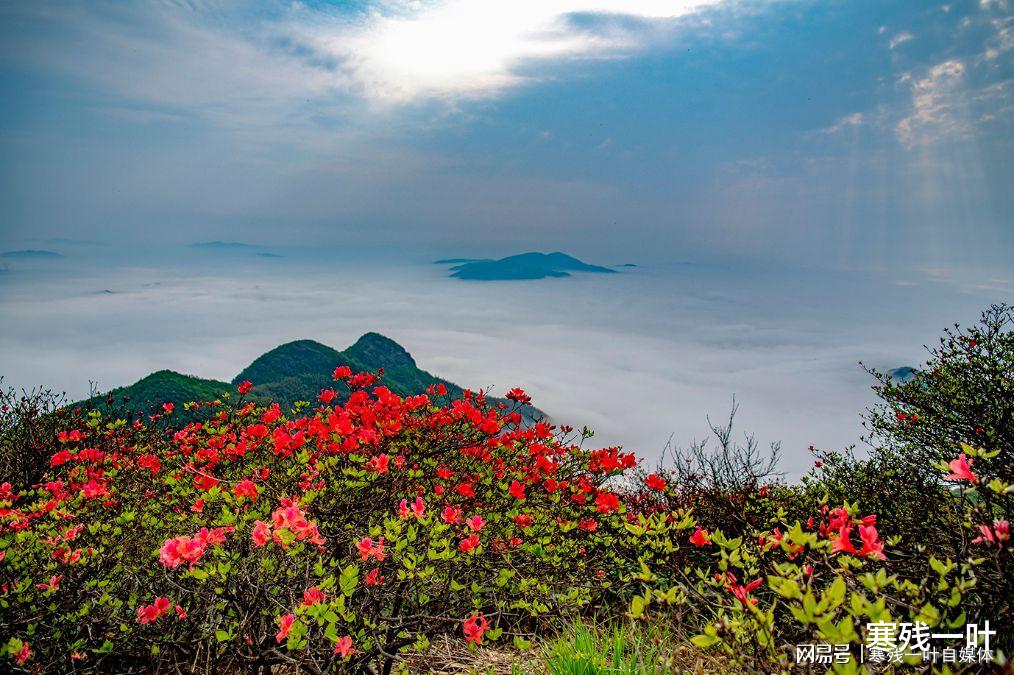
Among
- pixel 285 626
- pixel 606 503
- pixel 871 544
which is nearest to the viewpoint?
pixel 871 544

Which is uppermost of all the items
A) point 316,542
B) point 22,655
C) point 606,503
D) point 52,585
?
point 316,542

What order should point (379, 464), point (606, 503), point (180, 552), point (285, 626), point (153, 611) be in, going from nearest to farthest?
point (285, 626), point (180, 552), point (153, 611), point (379, 464), point (606, 503)

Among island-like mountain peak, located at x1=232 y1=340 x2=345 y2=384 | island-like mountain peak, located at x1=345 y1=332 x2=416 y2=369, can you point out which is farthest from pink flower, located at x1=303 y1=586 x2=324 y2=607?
island-like mountain peak, located at x1=345 y1=332 x2=416 y2=369

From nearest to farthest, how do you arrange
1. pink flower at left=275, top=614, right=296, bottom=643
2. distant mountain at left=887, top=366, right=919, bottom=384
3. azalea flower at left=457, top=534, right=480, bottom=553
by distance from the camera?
pink flower at left=275, top=614, right=296, bottom=643 < azalea flower at left=457, top=534, right=480, bottom=553 < distant mountain at left=887, top=366, right=919, bottom=384

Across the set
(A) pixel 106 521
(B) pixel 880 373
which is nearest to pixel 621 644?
(A) pixel 106 521

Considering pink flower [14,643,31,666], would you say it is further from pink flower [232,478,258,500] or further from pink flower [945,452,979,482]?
pink flower [945,452,979,482]

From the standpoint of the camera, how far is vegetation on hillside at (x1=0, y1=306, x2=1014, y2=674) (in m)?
2.64

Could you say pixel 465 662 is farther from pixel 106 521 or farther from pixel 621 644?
pixel 106 521

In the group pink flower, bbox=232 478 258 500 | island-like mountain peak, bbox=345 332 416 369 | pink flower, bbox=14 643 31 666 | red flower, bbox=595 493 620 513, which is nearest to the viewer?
pink flower, bbox=14 643 31 666

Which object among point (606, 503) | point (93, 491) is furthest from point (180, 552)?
point (606, 503)

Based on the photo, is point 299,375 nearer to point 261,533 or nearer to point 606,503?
point 606,503

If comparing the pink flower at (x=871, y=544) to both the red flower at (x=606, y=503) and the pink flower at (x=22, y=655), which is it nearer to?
the red flower at (x=606, y=503)

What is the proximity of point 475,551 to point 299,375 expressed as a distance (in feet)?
166

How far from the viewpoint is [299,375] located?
50.8m
